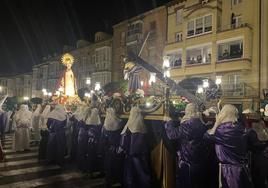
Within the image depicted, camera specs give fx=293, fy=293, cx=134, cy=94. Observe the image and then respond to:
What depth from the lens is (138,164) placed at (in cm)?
680

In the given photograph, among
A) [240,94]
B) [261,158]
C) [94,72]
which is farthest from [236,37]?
[94,72]

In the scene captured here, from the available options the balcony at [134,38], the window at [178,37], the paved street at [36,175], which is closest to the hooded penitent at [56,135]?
the paved street at [36,175]

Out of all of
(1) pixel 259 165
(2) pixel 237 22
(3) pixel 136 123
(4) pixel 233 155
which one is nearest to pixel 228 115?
(4) pixel 233 155

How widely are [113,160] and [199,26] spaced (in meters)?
24.6

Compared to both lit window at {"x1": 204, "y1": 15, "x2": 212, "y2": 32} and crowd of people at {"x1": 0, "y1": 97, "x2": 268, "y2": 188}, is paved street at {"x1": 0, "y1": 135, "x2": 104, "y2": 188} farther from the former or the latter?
lit window at {"x1": 204, "y1": 15, "x2": 212, "y2": 32}

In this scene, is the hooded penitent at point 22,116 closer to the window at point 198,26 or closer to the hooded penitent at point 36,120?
the hooded penitent at point 36,120

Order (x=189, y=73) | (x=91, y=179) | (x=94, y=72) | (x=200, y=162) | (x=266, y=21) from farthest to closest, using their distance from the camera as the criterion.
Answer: (x=94, y=72) → (x=189, y=73) → (x=266, y=21) → (x=91, y=179) → (x=200, y=162)

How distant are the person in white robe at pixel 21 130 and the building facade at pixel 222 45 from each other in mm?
18471

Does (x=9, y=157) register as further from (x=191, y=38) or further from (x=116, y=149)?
(x=191, y=38)

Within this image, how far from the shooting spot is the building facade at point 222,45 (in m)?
25.5

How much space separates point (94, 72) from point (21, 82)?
36.1m

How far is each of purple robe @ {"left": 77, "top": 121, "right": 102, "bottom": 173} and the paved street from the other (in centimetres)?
36

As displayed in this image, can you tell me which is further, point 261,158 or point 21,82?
point 21,82

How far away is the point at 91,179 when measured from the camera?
8.48 metres
